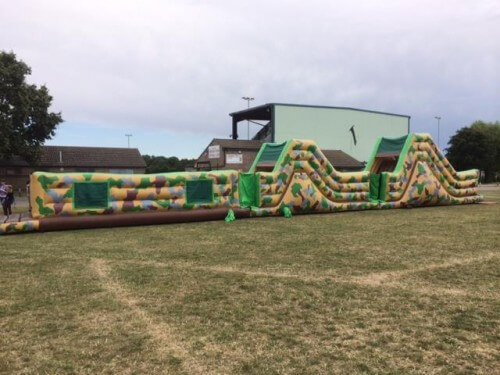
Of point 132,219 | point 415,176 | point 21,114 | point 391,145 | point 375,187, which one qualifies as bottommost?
point 132,219

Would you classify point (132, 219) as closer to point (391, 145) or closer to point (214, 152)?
point (391, 145)

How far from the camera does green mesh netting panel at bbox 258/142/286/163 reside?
14.9m

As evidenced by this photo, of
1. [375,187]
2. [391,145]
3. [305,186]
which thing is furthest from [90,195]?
[391,145]

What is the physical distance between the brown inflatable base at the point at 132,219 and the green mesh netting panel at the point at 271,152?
9.81ft

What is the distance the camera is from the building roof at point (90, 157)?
137ft

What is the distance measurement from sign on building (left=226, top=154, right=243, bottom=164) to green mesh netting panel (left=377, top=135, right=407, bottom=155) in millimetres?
25172

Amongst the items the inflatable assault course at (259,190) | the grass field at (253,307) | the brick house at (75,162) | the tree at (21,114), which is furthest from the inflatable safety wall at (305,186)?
the brick house at (75,162)

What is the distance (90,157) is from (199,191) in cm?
3485

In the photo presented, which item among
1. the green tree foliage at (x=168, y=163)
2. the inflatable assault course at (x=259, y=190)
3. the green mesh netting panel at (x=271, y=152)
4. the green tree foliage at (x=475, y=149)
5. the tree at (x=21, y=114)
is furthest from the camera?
the green tree foliage at (x=168, y=163)

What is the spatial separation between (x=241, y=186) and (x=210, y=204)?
4.49 feet

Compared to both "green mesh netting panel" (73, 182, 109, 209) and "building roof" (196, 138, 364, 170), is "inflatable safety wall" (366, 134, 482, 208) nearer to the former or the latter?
"green mesh netting panel" (73, 182, 109, 209)

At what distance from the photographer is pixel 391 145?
17.0m

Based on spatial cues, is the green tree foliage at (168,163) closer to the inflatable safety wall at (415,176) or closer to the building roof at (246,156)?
the building roof at (246,156)

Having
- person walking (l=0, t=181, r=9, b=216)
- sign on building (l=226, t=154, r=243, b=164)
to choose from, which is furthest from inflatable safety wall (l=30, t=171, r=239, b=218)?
sign on building (l=226, t=154, r=243, b=164)
